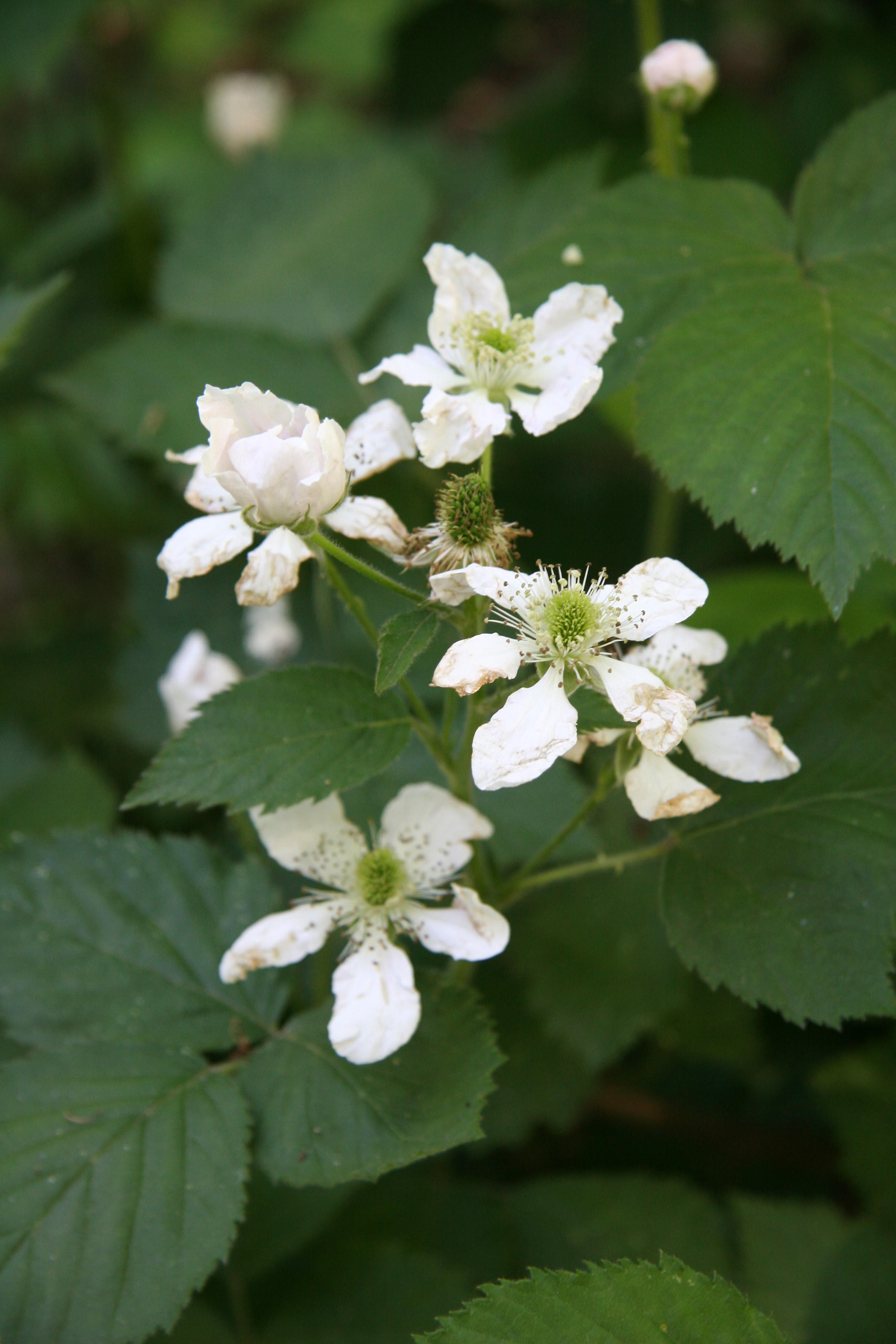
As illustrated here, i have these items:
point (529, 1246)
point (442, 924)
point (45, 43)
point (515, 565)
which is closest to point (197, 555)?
point (515, 565)

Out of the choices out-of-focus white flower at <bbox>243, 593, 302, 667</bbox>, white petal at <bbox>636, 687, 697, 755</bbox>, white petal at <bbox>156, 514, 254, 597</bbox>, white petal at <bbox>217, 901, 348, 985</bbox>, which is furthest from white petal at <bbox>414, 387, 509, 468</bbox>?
out-of-focus white flower at <bbox>243, 593, 302, 667</bbox>

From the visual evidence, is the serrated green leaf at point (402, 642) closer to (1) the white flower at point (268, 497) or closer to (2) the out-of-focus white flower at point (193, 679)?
(1) the white flower at point (268, 497)

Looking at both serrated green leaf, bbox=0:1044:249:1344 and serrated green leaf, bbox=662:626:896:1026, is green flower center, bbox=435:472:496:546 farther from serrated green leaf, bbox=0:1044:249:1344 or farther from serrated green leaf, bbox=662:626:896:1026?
serrated green leaf, bbox=0:1044:249:1344

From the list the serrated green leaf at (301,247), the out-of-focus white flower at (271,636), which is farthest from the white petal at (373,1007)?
the serrated green leaf at (301,247)

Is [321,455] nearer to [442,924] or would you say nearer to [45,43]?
[442,924]

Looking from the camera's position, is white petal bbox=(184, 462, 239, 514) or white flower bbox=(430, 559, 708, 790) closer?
white flower bbox=(430, 559, 708, 790)

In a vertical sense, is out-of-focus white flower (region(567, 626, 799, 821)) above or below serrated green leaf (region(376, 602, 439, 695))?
below
